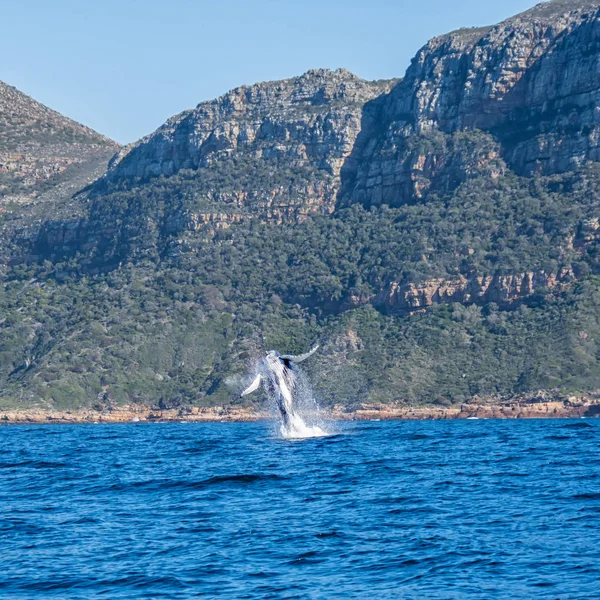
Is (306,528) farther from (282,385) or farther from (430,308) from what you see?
(430,308)

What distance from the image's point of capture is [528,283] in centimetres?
16375

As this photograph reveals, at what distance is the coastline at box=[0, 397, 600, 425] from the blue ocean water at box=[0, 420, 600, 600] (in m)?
85.2

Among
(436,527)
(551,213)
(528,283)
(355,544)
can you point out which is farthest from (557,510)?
Result: (551,213)

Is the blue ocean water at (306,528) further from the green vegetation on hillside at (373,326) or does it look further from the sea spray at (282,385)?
the green vegetation on hillside at (373,326)

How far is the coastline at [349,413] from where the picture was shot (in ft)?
449

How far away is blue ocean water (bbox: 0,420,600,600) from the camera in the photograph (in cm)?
2598

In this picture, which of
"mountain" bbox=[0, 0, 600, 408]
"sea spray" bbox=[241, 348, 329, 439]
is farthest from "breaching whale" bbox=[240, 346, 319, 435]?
"mountain" bbox=[0, 0, 600, 408]

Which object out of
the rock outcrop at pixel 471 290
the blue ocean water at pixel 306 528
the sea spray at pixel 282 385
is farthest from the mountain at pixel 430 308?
the blue ocean water at pixel 306 528

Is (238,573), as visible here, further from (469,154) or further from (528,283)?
(469,154)

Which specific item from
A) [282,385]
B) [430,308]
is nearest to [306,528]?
[282,385]

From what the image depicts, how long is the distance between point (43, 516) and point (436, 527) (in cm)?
1241

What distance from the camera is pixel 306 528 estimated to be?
32219mm

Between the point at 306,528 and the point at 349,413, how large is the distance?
376 ft

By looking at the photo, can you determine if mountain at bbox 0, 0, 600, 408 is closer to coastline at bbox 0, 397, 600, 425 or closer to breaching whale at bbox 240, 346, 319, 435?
coastline at bbox 0, 397, 600, 425
